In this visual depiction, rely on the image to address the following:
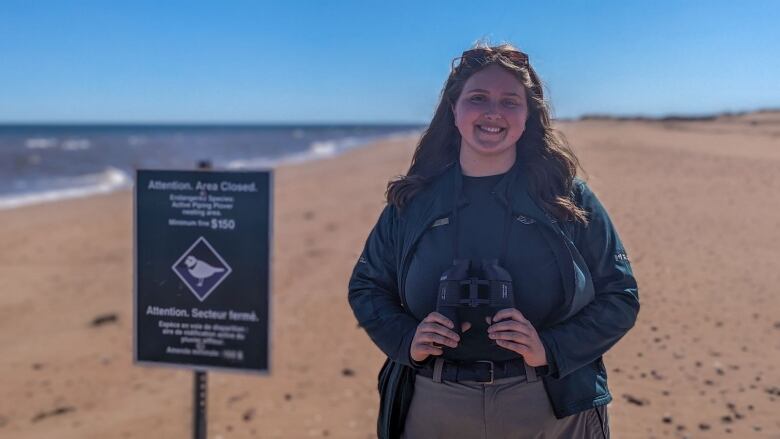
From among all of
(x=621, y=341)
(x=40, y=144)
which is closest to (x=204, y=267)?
(x=621, y=341)

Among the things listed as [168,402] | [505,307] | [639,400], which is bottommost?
[168,402]

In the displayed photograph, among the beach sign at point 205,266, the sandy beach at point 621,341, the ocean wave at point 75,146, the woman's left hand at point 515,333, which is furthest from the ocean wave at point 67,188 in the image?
the ocean wave at point 75,146

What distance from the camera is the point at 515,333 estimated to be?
6.72 ft

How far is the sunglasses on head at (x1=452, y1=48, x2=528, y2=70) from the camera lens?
2.29m

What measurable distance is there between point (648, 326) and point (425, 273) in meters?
2.61

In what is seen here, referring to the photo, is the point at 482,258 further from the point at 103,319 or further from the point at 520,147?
the point at 103,319

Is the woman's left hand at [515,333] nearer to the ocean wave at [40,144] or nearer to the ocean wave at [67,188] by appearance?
the ocean wave at [67,188]

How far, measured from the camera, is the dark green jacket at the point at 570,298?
2148mm

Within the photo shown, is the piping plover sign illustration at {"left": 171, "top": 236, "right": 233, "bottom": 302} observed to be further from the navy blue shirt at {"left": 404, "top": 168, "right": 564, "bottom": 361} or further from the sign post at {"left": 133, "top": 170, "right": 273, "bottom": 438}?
the navy blue shirt at {"left": 404, "top": 168, "right": 564, "bottom": 361}

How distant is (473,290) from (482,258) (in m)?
0.16

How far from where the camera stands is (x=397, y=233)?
239 cm

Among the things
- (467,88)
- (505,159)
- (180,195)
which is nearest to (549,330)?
(505,159)

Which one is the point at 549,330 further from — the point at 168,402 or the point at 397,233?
the point at 168,402

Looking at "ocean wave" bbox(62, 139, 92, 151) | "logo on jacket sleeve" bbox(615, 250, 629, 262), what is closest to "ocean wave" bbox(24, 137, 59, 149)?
"ocean wave" bbox(62, 139, 92, 151)
